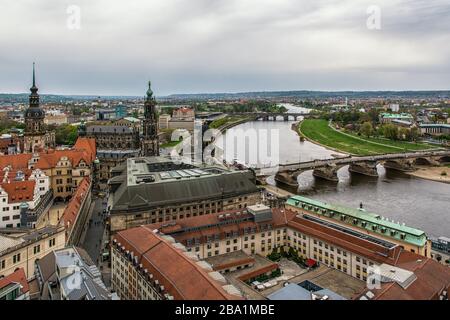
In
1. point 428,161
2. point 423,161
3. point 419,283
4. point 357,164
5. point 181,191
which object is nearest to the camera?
point 419,283

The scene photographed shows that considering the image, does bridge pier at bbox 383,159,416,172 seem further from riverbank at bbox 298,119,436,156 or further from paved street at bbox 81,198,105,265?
paved street at bbox 81,198,105,265

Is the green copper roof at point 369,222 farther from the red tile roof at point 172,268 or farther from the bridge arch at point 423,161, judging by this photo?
the bridge arch at point 423,161

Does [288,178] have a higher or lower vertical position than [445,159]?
lower

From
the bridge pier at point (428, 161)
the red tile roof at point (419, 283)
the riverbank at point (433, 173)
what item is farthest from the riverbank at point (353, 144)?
the red tile roof at point (419, 283)

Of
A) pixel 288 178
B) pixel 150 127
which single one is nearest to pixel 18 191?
pixel 150 127

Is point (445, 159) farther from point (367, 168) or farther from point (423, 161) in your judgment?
point (367, 168)
